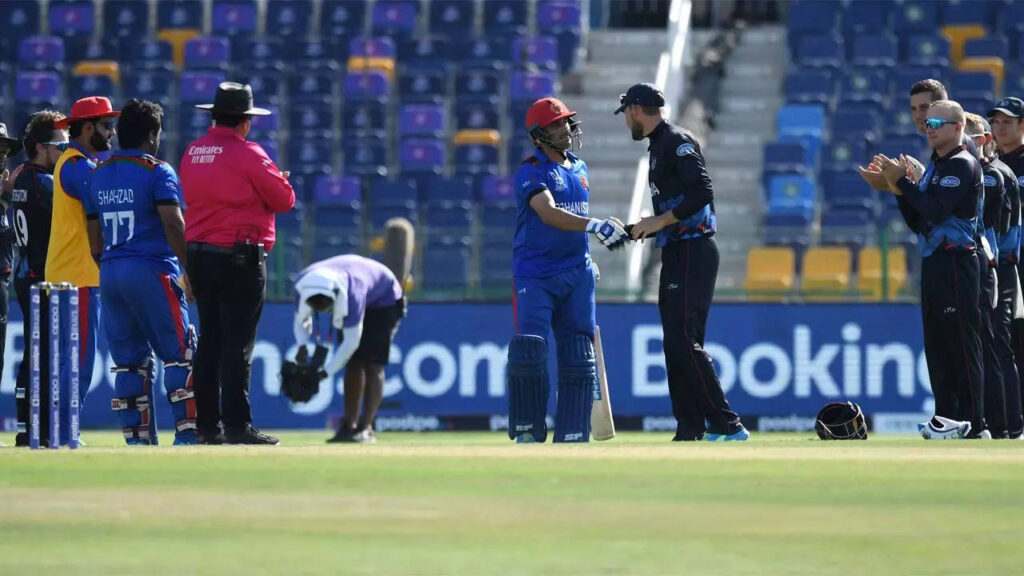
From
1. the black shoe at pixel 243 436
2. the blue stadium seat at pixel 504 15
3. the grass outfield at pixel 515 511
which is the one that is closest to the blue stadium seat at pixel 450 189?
the blue stadium seat at pixel 504 15

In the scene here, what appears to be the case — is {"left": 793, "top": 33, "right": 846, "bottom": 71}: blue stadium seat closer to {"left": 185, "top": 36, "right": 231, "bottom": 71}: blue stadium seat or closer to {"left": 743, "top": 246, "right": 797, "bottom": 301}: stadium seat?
{"left": 743, "top": 246, "right": 797, "bottom": 301}: stadium seat

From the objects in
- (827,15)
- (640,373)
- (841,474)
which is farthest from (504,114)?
(841,474)

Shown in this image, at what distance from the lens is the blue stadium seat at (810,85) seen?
23.6m

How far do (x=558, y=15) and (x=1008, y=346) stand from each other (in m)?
15.0

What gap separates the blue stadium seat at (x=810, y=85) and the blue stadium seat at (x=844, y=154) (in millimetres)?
1246

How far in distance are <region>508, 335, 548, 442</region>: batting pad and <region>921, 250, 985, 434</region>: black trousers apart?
7.21ft

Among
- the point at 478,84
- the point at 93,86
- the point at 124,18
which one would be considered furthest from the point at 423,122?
the point at 124,18

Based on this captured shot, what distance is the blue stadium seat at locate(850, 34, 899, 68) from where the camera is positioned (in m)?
24.1

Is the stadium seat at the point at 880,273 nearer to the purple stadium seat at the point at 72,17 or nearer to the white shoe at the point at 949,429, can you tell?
the white shoe at the point at 949,429

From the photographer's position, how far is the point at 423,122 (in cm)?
2317

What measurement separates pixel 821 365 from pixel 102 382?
22.6ft

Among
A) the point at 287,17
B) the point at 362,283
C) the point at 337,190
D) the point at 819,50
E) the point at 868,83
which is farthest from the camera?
the point at 287,17

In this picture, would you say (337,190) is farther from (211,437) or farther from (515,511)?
(515,511)

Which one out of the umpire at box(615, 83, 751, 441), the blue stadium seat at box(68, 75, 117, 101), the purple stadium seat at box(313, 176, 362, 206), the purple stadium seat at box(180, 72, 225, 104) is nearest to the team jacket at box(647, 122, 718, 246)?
the umpire at box(615, 83, 751, 441)
